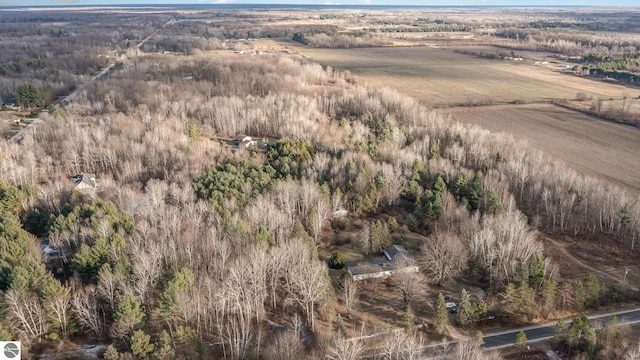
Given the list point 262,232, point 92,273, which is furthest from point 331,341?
point 92,273

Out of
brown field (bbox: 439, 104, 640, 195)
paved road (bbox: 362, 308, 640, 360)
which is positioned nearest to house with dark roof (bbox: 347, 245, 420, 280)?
paved road (bbox: 362, 308, 640, 360)

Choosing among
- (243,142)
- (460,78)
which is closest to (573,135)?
(460,78)

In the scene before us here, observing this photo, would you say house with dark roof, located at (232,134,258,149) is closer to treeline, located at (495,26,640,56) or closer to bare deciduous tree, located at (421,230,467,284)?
bare deciduous tree, located at (421,230,467,284)

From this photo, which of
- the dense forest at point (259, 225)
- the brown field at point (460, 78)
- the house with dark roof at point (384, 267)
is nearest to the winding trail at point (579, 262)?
the dense forest at point (259, 225)

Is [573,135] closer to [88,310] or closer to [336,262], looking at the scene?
[336,262]

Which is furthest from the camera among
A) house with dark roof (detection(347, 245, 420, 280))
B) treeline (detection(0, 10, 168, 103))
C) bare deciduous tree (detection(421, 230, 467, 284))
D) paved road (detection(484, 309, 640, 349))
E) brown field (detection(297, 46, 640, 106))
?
brown field (detection(297, 46, 640, 106))

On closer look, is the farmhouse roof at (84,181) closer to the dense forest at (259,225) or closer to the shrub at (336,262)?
the dense forest at (259,225)

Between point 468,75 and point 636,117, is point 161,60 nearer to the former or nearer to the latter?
point 468,75
